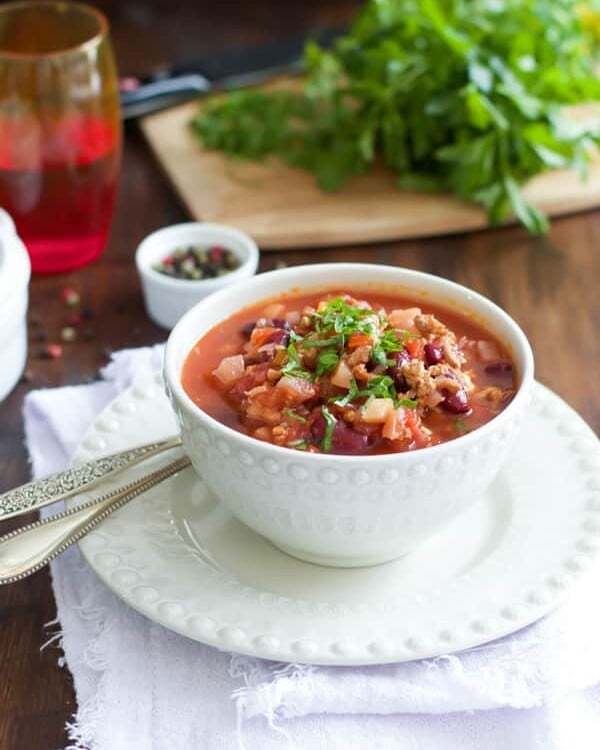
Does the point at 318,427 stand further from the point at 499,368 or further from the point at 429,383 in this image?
the point at 499,368

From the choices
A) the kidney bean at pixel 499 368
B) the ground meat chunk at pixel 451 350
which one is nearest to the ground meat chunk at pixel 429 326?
the ground meat chunk at pixel 451 350

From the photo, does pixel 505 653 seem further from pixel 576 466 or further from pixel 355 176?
pixel 355 176

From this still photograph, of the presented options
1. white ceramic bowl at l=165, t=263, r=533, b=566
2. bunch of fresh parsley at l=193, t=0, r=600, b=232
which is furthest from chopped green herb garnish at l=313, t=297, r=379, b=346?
bunch of fresh parsley at l=193, t=0, r=600, b=232

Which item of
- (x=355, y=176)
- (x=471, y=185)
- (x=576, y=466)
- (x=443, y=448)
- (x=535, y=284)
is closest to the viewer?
(x=443, y=448)

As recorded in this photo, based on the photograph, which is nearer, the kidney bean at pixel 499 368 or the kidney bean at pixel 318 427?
the kidney bean at pixel 318 427

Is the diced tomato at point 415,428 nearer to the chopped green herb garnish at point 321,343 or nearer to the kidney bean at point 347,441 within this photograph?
the kidney bean at point 347,441

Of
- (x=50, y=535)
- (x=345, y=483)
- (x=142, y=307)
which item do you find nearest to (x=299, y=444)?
(x=345, y=483)

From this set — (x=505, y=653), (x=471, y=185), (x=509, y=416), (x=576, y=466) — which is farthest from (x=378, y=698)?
(x=471, y=185)
